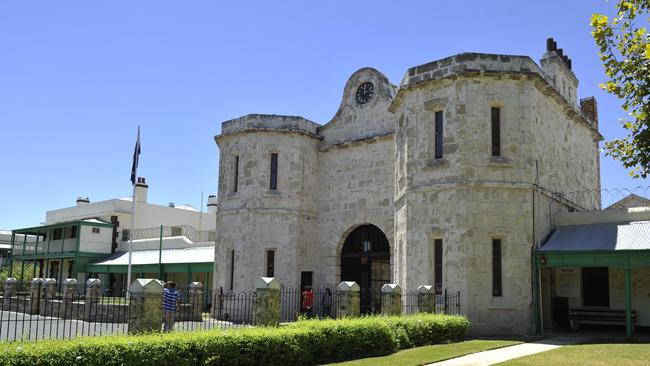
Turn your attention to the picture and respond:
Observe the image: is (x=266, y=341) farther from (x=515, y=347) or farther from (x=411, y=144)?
(x=411, y=144)

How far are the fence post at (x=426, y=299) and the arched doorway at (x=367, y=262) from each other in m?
6.69

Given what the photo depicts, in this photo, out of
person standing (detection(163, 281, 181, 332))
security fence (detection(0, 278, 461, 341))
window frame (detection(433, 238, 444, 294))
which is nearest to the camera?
security fence (detection(0, 278, 461, 341))

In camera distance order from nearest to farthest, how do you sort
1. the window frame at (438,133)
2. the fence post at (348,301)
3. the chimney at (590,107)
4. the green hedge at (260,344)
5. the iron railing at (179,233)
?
the green hedge at (260,344)
the fence post at (348,301)
the window frame at (438,133)
the chimney at (590,107)
the iron railing at (179,233)

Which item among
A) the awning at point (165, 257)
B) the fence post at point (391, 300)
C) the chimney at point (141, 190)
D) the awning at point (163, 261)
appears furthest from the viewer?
the chimney at point (141, 190)

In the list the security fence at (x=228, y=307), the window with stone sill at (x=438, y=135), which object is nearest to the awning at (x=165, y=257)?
the security fence at (x=228, y=307)

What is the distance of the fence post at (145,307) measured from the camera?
11.5 metres

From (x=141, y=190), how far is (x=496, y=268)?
31.7 meters

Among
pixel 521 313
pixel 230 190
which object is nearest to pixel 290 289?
pixel 230 190

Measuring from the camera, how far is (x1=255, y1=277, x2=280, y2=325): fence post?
13.4 m

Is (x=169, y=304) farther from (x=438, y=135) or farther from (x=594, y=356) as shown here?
(x=594, y=356)

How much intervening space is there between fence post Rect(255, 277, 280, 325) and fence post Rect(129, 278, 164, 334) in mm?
2473

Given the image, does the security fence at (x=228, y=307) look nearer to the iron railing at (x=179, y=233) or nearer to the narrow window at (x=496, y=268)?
the narrow window at (x=496, y=268)

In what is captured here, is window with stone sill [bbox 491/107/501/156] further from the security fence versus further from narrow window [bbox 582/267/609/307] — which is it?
narrow window [bbox 582/267/609/307]

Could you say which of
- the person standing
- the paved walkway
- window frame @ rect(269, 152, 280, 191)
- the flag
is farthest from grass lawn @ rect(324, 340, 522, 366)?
the flag
